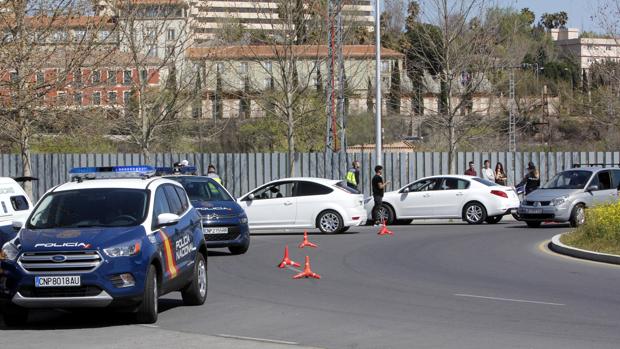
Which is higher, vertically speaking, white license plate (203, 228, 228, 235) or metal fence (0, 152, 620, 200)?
metal fence (0, 152, 620, 200)

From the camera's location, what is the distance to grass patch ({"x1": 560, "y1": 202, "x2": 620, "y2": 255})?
68.6ft

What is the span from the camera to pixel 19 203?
677 inches

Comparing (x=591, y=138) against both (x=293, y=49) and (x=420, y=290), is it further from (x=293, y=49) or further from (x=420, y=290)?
(x=420, y=290)

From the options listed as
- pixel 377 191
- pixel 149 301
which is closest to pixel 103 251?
pixel 149 301

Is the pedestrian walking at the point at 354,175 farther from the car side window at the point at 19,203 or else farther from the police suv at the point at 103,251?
the police suv at the point at 103,251

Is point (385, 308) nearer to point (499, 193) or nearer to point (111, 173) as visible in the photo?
point (111, 173)

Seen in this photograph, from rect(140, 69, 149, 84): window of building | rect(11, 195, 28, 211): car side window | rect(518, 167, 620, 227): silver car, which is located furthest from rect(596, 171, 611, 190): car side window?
rect(11, 195, 28, 211): car side window

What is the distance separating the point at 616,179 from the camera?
3008cm

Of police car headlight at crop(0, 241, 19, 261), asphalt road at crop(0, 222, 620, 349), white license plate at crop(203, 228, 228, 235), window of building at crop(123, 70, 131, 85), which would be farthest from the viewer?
window of building at crop(123, 70, 131, 85)

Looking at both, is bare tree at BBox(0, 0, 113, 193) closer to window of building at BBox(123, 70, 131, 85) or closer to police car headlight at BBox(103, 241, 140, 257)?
police car headlight at BBox(103, 241, 140, 257)

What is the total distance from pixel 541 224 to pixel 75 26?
15.0 m

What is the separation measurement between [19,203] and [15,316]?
501cm

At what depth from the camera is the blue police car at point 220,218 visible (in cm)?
2158

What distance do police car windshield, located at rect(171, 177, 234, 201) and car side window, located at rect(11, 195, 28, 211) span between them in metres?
5.42
